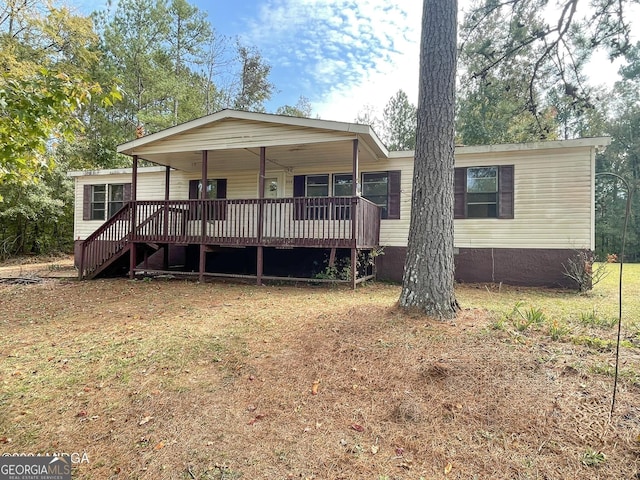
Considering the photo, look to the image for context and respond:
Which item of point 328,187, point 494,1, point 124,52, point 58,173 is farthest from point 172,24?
point 494,1

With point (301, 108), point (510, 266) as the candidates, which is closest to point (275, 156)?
point (510, 266)

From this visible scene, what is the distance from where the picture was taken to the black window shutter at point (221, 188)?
39.6 ft

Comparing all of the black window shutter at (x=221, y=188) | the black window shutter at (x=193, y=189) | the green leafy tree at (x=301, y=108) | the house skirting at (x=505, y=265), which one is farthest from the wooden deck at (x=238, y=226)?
the green leafy tree at (x=301, y=108)

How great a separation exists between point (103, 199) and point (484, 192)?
13.3 metres

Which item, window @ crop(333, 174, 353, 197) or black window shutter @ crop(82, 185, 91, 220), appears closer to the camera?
window @ crop(333, 174, 353, 197)

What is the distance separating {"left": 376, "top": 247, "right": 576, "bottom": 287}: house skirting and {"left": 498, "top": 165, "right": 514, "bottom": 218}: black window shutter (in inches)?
38.0

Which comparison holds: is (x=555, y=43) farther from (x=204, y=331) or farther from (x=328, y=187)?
(x=204, y=331)

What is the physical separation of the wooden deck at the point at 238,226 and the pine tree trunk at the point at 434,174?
133 inches

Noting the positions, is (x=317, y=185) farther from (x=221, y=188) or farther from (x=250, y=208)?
(x=221, y=188)

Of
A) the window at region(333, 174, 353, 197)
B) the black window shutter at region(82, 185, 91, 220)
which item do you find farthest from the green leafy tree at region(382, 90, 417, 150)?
the black window shutter at region(82, 185, 91, 220)

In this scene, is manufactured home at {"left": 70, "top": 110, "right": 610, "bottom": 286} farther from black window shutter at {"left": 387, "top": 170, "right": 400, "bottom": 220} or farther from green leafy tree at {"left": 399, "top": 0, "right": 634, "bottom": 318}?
green leafy tree at {"left": 399, "top": 0, "right": 634, "bottom": 318}

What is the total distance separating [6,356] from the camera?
4.09 meters

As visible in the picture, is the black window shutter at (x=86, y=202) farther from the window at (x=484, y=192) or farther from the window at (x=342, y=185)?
the window at (x=484, y=192)

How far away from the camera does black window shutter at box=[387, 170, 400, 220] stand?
998 cm
